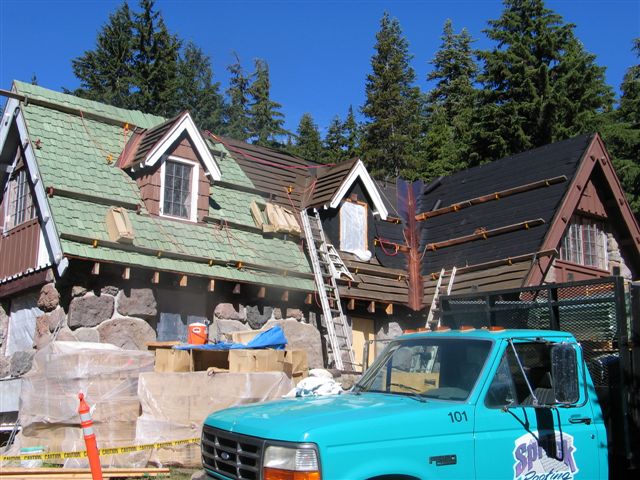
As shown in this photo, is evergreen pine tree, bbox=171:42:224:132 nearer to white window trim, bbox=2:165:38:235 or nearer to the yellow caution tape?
white window trim, bbox=2:165:38:235

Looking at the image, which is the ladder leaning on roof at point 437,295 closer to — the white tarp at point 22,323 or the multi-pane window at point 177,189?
the multi-pane window at point 177,189

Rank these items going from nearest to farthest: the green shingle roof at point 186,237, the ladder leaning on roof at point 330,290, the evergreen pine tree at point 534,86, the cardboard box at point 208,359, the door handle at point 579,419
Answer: the door handle at point 579,419 → the cardboard box at point 208,359 → the green shingle roof at point 186,237 → the ladder leaning on roof at point 330,290 → the evergreen pine tree at point 534,86

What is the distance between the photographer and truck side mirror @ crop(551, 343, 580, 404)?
18.0ft

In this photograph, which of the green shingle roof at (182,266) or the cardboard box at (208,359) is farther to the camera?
the green shingle roof at (182,266)

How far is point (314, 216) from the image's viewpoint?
1703 centimetres

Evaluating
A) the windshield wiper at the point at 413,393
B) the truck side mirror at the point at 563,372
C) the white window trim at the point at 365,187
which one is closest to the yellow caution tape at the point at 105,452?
the windshield wiper at the point at 413,393

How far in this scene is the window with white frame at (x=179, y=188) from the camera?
1448 cm

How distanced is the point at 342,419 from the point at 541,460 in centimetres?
176

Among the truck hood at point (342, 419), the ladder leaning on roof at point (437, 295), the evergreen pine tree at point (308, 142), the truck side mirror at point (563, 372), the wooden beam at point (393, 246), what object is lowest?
the truck hood at point (342, 419)

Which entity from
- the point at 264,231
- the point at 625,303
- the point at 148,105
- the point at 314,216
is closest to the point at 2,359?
the point at 264,231

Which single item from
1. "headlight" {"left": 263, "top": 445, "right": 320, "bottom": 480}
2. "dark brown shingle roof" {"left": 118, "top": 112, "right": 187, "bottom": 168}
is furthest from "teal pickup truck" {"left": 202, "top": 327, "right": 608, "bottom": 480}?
"dark brown shingle roof" {"left": 118, "top": 112, "right": 187, "bottom": 168}

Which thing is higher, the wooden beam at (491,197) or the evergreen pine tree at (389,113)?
the evergreen pine tree at (389,113)

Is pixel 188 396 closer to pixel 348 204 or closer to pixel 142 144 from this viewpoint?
pixel 142 144

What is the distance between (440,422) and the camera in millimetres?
5195
